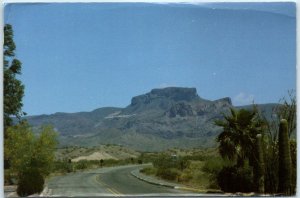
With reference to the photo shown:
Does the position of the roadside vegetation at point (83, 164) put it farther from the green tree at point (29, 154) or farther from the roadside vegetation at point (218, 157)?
the green tree at point (29, 154)

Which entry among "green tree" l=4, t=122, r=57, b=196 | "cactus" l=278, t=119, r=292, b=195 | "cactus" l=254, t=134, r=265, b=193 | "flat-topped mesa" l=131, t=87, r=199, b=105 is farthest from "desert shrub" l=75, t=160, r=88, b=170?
"cactus" l=278, t=119, r=292, b=195

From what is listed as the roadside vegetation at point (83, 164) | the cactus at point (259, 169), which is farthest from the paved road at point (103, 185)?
the cactus at point (259, 169)

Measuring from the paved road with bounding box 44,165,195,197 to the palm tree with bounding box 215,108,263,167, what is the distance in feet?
4.22

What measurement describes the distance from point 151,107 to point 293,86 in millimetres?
2905

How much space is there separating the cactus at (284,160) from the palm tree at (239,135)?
470 millimetres

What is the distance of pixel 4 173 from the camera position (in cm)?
1627

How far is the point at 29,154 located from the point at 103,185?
165 centimetres

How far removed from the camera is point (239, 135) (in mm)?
17000

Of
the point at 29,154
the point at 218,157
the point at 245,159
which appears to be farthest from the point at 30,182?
the point at 245,159

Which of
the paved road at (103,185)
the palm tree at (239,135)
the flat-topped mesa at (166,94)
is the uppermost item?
the flat-topped mesa at (166,94)

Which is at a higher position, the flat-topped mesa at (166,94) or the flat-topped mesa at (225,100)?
the flat-topped mesa at (166,94)

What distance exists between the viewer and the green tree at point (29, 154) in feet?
54.1

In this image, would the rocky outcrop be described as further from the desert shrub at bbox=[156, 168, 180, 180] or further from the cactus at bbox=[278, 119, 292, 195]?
the cactus at bbox=[278, 119, 292, 195]

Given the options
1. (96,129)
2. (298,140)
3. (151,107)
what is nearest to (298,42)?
(298,140)
